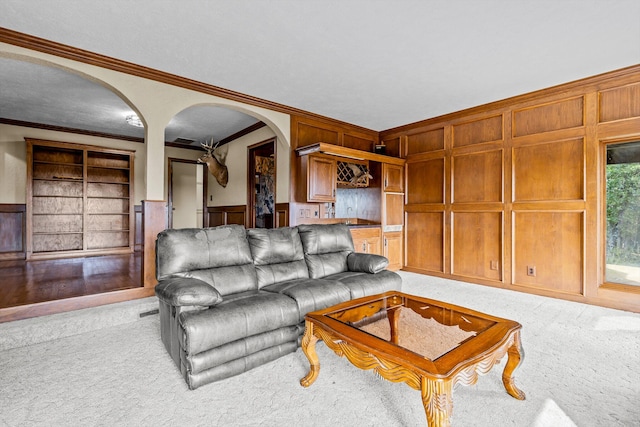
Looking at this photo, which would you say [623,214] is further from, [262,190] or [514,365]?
[262,190]

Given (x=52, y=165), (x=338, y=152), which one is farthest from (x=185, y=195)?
(x=338, y=152)

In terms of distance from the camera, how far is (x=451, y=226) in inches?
189

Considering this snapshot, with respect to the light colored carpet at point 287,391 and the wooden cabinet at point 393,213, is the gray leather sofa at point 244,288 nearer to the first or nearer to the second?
the light colored carpet at point 287,391

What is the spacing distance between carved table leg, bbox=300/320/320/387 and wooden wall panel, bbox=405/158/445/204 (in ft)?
12.7

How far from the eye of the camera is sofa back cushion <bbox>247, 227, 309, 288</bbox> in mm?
2743

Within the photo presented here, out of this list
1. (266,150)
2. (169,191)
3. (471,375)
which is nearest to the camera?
(471,375)

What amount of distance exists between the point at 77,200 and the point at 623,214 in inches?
346

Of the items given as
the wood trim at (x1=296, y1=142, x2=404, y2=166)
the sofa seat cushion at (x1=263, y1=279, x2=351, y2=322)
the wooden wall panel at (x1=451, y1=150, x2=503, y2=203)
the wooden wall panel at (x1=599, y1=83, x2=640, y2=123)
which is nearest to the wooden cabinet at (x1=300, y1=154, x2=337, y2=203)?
the wood trim at (x1=296, y1=142, x2=404, y2=166)

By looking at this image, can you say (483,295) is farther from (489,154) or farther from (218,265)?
(218,265)

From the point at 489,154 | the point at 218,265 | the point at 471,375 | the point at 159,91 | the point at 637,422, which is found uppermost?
the point at 159,91

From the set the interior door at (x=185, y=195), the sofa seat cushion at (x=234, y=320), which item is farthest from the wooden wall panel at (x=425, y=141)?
the interior door at (x=185, y=195)

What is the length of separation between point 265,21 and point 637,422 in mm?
3555

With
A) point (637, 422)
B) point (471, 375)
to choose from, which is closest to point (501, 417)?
point (471, 375)

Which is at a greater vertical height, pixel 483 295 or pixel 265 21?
pixel 265 21
